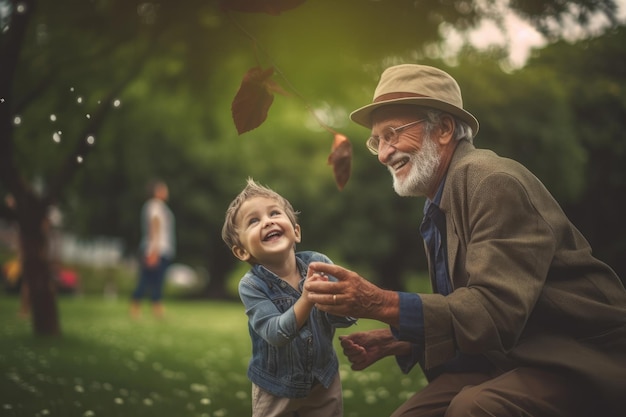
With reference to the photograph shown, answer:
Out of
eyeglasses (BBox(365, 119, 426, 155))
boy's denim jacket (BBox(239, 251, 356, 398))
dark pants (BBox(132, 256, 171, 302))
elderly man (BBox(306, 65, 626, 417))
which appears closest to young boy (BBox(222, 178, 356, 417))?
boy's denim jacket (BBox(239, 251, 356, 398))

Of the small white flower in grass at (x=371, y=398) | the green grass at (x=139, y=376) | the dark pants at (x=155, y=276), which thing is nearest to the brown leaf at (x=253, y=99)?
the green grass at (x=139, y=376)

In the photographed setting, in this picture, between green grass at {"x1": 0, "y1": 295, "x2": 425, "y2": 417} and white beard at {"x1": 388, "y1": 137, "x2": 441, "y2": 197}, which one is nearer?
white beard at {"x1": 388, "y1": 137, "x2": 441, "y2": 197}

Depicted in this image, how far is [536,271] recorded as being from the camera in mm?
2521

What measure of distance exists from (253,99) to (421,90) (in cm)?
84

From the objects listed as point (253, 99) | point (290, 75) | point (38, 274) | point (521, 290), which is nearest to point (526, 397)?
point (521, 290)

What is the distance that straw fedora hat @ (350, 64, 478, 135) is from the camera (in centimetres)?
306

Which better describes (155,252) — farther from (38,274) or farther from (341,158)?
(341,158)

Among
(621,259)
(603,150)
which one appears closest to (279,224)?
(603,150)

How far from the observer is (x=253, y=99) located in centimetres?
323

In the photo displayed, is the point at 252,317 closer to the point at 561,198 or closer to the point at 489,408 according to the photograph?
the point at 489,408

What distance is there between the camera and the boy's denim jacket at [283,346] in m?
3.00

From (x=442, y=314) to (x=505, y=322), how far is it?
0.79 feet

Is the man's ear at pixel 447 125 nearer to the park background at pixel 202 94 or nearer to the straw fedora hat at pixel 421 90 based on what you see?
the straw fedora hat at pixel 421 90

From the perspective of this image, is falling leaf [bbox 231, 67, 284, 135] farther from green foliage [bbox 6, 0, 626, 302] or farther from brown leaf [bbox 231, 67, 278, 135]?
green foliage [bbox 6, 0, 626, 302]
